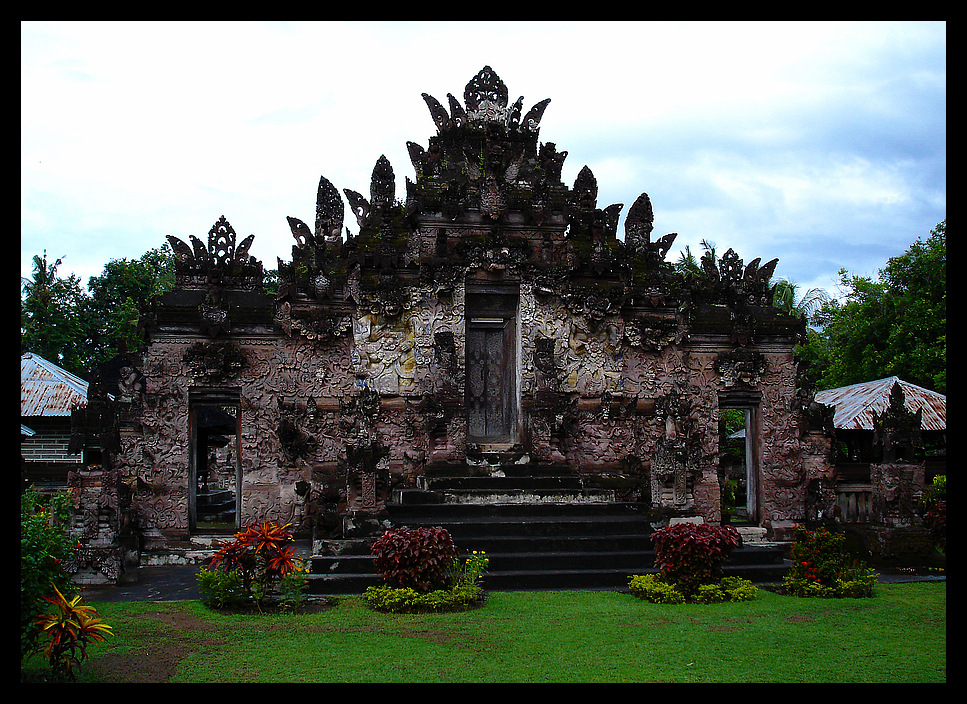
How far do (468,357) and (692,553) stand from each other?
23.1 feet

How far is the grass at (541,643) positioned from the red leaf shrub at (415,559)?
0.51 metres

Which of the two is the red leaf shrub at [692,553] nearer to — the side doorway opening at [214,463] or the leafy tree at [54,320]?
the side doorway opening at [214,463]

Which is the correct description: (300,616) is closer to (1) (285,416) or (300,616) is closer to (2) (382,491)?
(2) (382,491)

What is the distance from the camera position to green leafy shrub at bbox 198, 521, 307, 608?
996 centimetres

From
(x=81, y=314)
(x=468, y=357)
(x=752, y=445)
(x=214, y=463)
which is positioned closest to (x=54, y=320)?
(x=81, y=314)

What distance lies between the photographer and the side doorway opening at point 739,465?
16.9 metres

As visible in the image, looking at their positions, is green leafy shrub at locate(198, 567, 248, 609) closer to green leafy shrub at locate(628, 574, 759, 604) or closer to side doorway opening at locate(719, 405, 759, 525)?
green leafy shrub at locate(628, 574, 759, 604)

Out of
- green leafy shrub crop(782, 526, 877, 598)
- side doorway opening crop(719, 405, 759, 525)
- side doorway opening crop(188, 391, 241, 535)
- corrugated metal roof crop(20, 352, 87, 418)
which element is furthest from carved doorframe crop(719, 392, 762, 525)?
corrugated metal roof crop(20, 352, 87, 418)

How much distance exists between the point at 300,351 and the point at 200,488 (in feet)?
56.6

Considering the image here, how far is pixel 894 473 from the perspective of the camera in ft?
46.9

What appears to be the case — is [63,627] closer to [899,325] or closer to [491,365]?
[491,365]

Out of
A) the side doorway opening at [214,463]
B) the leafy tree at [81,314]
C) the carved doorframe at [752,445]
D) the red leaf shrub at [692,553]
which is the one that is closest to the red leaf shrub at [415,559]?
the red leaf shrub at [692,553]

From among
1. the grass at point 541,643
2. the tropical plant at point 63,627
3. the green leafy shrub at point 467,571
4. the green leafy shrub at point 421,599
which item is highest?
the tropical plant at point 63,627
